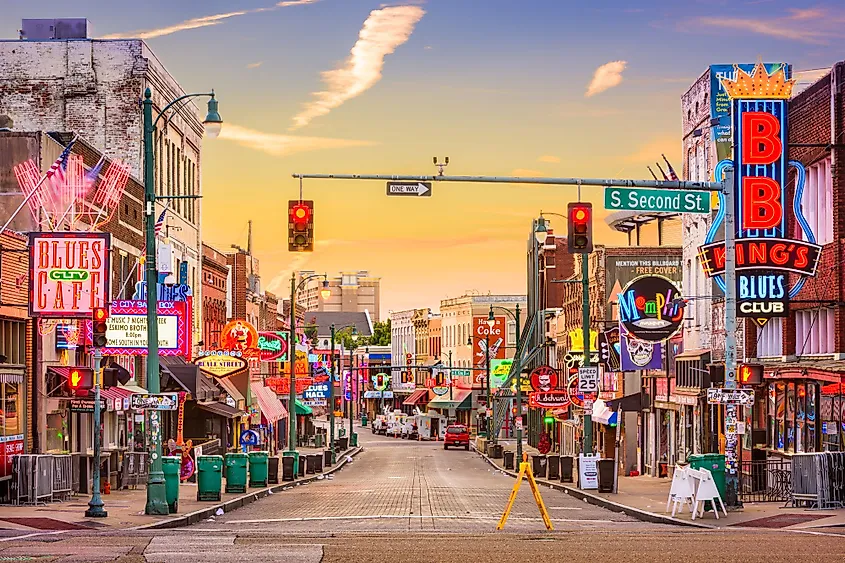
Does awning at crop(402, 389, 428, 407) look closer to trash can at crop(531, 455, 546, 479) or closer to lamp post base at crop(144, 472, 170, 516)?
trash can at crop(531, 455, 546, 479)

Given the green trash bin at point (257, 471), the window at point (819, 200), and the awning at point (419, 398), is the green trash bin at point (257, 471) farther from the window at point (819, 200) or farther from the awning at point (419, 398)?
the awning at point (419, 398)

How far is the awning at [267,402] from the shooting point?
74938 mm

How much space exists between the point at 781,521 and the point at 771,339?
14661 millimetres

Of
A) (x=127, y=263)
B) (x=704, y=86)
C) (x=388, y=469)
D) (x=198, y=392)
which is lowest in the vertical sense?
(x=388, y=469)

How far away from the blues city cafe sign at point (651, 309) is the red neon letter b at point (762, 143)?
7739mm

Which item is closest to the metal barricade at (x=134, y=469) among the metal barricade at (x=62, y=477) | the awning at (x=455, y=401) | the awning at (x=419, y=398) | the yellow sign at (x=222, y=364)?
the metal barricade at (x=62, y=477)

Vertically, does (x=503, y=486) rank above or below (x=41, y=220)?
below

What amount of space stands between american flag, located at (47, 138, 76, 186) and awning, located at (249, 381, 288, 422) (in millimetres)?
36901

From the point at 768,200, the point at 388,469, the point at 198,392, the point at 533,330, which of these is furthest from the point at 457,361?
the point at 768,200

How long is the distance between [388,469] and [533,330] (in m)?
33.0

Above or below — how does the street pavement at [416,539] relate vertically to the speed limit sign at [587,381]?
below

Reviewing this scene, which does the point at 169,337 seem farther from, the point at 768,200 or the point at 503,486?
the point at 768,200

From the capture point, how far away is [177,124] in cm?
6172

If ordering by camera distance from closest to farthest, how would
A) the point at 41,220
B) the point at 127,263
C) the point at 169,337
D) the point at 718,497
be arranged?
the point at 718,497 → the point at 41,220 → the point at 169,337 → the point at 127,263
